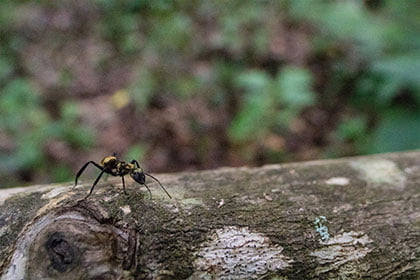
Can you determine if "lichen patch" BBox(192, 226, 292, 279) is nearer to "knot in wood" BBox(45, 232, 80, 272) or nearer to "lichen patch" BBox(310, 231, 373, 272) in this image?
"lichen patch" BBox(310, 231, 373, 272)

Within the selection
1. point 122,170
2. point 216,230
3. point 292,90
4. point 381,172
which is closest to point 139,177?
point 122,170

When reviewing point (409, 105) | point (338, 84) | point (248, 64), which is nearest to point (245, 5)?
point (248, 64)

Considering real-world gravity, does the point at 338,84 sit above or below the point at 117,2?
below

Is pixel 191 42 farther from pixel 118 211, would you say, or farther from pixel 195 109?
pixel 118 211

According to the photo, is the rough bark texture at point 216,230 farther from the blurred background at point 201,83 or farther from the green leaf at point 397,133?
the green leaf at point 397,133

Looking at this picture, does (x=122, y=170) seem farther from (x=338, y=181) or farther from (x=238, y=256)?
(x=338, y=181)

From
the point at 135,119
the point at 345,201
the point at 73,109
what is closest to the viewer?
the point at 345,201

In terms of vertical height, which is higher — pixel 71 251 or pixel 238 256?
pixel 71 251
